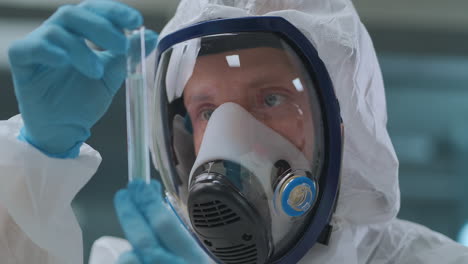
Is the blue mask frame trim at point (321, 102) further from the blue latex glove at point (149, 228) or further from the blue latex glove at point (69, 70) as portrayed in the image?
the blue latex glove at point (149, 228)

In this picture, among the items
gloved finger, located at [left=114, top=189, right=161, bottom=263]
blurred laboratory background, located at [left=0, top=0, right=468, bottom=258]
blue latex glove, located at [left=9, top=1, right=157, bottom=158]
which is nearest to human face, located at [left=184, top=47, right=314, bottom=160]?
blue latex glove, located at [left=9, top=1, right=157, bottom=158]

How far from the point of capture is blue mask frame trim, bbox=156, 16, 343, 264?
132 cm

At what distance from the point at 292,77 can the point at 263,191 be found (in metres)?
0.27

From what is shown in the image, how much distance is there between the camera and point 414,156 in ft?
13.8

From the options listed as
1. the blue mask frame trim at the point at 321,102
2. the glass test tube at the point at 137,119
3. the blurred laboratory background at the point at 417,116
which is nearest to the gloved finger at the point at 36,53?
the glass test tube at the point at 137,119

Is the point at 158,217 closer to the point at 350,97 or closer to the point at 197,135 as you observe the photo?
the point at 197,135

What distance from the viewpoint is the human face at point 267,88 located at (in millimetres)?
1339

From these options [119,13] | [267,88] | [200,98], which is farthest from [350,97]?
[119,13]

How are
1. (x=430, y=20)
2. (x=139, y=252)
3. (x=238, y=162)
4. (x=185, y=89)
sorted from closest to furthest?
(x=139, y=252)
(x=238, y=162)
(x=185, y=89)
(x=430, y=20)

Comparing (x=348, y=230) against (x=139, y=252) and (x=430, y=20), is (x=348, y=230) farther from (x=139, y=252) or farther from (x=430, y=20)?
(x=430, y=20)

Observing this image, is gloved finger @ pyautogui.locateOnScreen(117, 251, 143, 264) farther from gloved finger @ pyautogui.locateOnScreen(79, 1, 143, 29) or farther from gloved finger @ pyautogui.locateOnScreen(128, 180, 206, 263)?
gloved finger @ pyautogui.locateOnScreen(79, 1, 143, 29)

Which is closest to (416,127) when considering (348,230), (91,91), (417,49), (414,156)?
(414,156)

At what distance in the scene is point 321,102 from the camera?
1356 mm

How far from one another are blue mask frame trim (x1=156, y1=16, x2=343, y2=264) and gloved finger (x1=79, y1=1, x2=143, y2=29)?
36 cm
